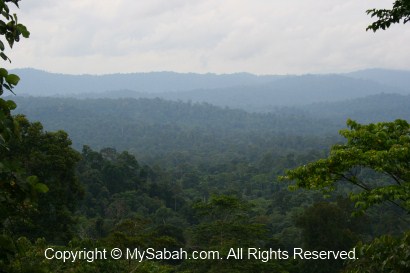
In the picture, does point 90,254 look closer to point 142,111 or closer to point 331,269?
point 331,269

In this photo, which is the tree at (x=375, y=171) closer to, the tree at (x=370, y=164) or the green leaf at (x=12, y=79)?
the tree at (x=370, y=164)

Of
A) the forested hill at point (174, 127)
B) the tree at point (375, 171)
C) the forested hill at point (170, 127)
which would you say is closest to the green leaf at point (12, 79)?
the tree at point (375, 171)

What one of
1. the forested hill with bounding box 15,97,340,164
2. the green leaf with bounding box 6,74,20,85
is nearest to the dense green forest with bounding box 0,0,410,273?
the green leaf with bounding box 6,74,20,85

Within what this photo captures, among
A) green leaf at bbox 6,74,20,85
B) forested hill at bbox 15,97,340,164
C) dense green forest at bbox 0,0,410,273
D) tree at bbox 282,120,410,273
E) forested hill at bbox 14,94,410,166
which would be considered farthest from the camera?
forested hill at bbox 15,97,340,164

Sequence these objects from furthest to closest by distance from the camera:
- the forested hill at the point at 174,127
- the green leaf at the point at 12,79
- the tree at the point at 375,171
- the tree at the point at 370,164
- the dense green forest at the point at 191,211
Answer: the forested hill at the point at 174,127 → the tree at the point at 370,164 → the tree at the point at 375,171 → the dense green forest at the point at 191,211 → the green leaf at the point at 12,79

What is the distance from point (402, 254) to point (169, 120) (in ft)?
490

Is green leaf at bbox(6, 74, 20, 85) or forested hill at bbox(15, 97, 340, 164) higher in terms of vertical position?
green leaf at bbox(6, 74, 20, 85)

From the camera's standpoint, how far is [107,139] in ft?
357

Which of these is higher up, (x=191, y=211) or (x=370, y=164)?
(x=370, y=164)

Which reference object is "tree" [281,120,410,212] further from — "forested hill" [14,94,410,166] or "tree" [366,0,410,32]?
"forested hill" [14,94,410,166]

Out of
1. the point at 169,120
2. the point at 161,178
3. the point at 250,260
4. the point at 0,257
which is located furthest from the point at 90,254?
the point at 169,120

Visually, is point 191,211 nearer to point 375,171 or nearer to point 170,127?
point 375,171

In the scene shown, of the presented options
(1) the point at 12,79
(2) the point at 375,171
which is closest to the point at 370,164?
(2) the point at 375,171

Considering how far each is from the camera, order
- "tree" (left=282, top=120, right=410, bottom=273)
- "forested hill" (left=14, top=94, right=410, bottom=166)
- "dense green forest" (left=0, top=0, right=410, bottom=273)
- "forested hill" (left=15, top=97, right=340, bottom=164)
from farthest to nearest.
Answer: "forested hill" (left=15, top=97, right=340, bottom=164), "forested hill" (left=14, top=94, right=410, bottom=166), "tree" (left=282, top=120, right=410, bottom=273), "dense green forest" (left=0, top=0, right=410, bottom=273)
